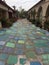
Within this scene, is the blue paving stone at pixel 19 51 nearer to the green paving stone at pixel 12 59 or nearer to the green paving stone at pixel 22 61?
the green paving stone at pixel 12 59

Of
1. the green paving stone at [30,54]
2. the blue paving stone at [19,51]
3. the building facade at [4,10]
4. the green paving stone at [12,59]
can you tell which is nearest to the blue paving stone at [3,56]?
the green paving stone at [12,59]

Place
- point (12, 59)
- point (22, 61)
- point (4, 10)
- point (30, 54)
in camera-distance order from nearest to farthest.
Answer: point (22, 61) → point (12, 59) → point (30, 54) → point (4, 10)

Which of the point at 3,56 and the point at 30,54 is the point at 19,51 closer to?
the point at 30,54

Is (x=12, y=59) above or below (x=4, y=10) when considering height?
below

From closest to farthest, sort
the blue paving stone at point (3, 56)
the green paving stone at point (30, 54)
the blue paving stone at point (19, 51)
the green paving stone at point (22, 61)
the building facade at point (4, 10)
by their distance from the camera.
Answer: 1. the green paving stone at point (22, 61)
2. the blue paving stone at point (3, 56)
3. the green paving stone at point (30, 54)
4. the blue paving stone at point (19, 51)
5. the building facade at point (4, 10)

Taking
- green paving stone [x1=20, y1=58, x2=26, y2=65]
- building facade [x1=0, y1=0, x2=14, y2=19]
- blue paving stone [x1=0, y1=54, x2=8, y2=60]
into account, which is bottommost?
green paving stone [x1=20, y1=58, x2=26, y2=65]

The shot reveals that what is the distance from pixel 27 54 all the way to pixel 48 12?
11.8m

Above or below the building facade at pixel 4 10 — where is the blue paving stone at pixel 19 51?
below

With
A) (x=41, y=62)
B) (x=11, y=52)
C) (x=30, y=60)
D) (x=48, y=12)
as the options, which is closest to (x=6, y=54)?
(x=11, y=52)

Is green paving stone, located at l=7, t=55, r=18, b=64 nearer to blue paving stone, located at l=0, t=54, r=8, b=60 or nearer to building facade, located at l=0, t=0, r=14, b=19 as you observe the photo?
blue paving stone, located at l=0, t=54, r=8, b=60

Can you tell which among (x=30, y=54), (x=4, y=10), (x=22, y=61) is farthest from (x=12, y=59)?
(x=4, y=10)

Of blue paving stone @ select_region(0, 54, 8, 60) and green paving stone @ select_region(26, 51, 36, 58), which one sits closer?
blue paving stone @ select_region(0, 54, 8, 60)

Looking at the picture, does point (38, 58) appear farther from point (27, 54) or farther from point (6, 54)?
point (6, 54)

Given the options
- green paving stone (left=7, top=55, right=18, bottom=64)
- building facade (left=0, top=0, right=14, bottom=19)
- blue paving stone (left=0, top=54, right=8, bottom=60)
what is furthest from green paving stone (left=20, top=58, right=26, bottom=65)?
building facade (left=0, top=0, right=14, bottom=19)
